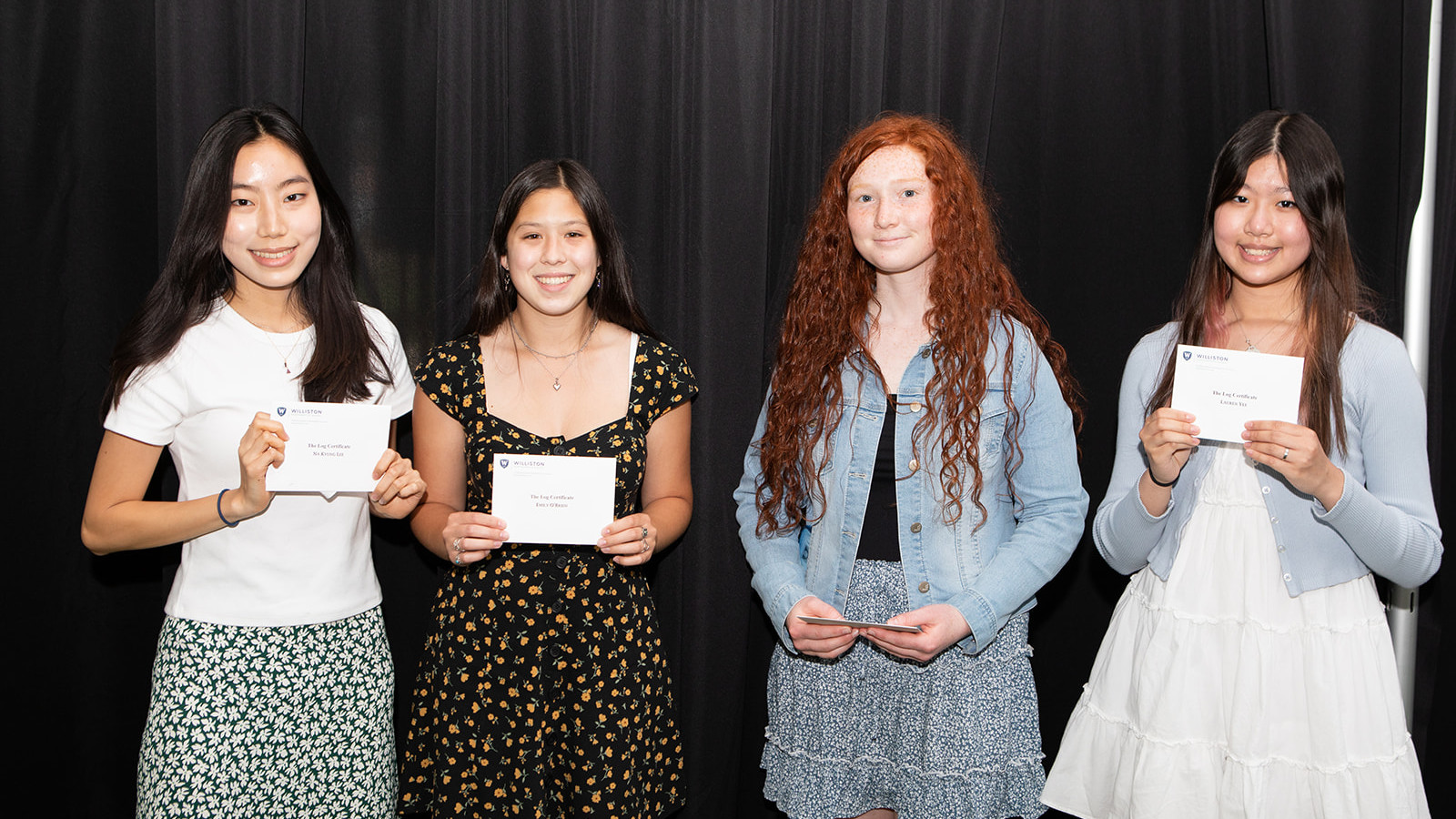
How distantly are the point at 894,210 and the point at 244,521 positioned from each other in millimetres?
1543

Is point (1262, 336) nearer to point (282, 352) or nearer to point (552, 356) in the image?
point (552, 356)

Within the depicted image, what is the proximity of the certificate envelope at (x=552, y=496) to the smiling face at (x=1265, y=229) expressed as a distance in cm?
139

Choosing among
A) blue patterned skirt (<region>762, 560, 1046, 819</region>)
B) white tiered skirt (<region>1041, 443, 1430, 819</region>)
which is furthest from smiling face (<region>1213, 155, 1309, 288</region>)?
blue patterned skirt (<region>762, 560, 1046, 819</region>)

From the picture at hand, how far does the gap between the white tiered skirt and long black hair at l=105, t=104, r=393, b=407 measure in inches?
70.6

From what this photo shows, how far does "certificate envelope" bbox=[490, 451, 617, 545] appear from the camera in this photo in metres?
1.99

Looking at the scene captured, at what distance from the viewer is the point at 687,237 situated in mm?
2756

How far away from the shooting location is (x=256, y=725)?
6.64ft

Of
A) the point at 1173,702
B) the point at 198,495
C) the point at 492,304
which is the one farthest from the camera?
the point at 492,304

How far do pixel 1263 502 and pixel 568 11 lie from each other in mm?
2158

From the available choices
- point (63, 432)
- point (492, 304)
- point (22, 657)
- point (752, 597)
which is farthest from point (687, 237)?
point (22, 657)

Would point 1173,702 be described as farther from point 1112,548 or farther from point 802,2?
point 802,2

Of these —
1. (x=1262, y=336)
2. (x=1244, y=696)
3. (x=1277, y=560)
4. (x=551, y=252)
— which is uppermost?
(x=551, y=252)

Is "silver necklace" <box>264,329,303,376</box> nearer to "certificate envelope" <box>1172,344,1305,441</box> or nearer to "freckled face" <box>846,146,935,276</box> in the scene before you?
"freckled face" <box>846,146,935,276</box>

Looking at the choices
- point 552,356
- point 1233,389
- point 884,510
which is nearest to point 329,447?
point 552,356
